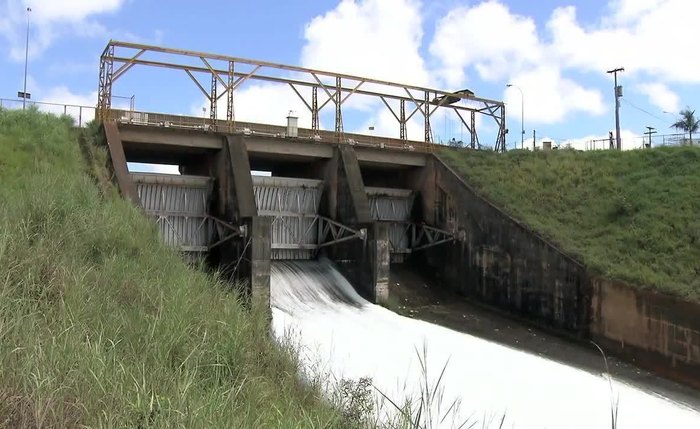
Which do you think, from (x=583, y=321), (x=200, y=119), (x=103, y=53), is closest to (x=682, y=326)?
(x=583, y=321)

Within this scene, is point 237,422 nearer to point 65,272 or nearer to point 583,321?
point 65,272

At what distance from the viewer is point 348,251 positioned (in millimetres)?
20062

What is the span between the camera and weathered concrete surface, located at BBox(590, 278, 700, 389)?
13078 mm

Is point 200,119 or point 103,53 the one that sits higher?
point 103,53

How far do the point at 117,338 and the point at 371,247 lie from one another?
14805 millimetres

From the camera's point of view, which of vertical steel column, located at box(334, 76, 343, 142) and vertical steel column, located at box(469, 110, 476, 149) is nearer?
vertical steel column, located at box(334, 76, 343, 142)

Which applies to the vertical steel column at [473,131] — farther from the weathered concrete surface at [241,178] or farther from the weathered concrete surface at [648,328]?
the weathered concrete surface at [241,178]

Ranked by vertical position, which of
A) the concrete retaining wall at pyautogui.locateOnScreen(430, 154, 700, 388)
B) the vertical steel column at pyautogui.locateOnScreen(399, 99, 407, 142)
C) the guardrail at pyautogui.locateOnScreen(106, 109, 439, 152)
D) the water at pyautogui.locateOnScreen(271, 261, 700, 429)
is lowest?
the water at pyautogui.locateOnScreen(271, 261, 700, 429)

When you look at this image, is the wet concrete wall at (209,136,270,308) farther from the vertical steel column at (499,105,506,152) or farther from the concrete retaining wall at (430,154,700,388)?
the vertical steel column at (499,105,506,152)

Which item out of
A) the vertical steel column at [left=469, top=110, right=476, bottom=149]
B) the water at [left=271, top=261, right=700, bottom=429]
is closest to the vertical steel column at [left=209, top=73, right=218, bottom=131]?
the water at [left=271, top=261, right=700, bottom=429]

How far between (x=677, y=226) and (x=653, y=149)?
7.63 metres

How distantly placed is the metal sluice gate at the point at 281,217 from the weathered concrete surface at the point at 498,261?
0.88 meters

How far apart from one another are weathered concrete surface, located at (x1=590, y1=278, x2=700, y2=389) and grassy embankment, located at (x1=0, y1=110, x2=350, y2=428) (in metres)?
11.6

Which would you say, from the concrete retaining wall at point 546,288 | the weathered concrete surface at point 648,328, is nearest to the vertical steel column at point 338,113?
the concrete retaining wall at point 546,288
